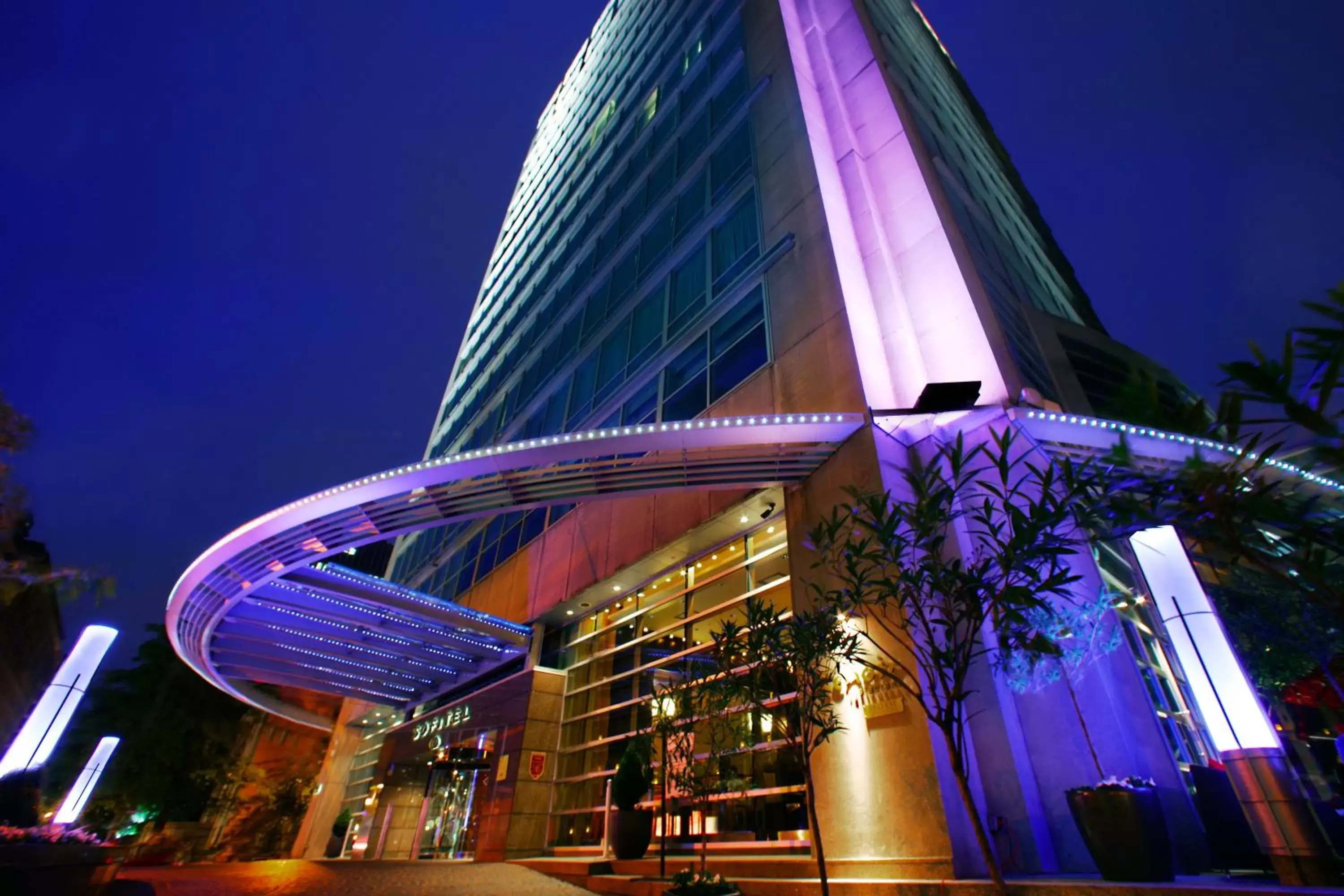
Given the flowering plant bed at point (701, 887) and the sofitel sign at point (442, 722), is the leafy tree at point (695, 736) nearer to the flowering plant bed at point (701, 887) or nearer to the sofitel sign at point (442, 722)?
the flowering plant bed at point (701, 887)

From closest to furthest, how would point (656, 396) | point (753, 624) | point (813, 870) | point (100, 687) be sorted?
1. point (753, 624)
2. point (813, 870)
3. point (656, 396)
4. point (100, 687)

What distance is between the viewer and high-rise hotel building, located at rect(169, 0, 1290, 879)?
24.2ft

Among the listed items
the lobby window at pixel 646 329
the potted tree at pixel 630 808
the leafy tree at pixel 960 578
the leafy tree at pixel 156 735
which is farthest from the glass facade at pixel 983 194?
the leafy tree at pixel 156 735

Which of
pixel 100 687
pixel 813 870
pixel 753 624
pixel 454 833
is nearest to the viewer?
pixel 753 624

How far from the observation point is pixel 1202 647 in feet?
16.9

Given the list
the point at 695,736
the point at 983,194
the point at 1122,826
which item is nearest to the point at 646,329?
the point at 983,194

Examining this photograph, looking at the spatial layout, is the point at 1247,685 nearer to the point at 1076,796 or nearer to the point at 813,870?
the point at 1076,796

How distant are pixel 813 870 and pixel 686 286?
1356cm

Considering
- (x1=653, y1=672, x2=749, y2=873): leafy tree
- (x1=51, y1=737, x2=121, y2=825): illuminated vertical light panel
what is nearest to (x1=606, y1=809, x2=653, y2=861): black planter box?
(x1=653, y1=672, x2=749, y2=873): leafy tree

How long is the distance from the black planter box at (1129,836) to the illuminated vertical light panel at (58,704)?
12.6m

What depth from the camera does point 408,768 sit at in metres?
19.8

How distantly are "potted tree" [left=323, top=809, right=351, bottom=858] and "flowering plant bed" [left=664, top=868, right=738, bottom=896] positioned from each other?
2269 cm

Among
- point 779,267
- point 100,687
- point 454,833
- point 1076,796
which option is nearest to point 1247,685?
point 1076,796

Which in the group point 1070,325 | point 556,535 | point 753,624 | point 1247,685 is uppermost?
point 1070,325
